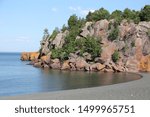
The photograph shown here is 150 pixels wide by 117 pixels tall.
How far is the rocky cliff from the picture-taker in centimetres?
7575

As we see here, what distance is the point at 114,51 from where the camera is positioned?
78750mm

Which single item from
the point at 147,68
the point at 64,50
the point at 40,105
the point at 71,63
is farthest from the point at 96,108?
the point at 64,50

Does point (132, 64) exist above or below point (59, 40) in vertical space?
below

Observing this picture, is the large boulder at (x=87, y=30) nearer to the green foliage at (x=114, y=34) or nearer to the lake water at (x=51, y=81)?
the green foliage at (x=114, y=34)

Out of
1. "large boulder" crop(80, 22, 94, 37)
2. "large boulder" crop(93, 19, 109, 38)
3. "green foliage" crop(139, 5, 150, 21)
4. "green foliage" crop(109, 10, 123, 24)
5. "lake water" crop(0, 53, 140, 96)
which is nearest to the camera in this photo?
"lake water" crop(0, 53, 140, 96)

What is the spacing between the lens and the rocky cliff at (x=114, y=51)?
249 ft

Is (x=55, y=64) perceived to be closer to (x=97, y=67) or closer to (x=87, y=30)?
(x=87, y=30)

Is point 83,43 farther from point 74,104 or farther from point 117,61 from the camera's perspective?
point 74,104

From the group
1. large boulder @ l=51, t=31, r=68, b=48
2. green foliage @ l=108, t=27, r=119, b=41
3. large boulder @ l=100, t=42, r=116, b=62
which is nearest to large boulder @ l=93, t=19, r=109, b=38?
green foliage @ l=108, t=27, r=119, b=41

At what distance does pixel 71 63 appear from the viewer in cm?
8062

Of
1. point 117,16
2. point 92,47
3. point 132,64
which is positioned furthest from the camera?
point 117,16

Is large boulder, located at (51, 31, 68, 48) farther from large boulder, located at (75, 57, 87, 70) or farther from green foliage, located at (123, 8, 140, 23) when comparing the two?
green foliage, located at (123, 8, 140, 23)

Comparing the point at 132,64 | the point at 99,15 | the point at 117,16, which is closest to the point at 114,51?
the point at 132,64

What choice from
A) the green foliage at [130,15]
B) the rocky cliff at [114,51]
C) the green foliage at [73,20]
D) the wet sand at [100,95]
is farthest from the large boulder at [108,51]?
the wet sand at [100,95]
